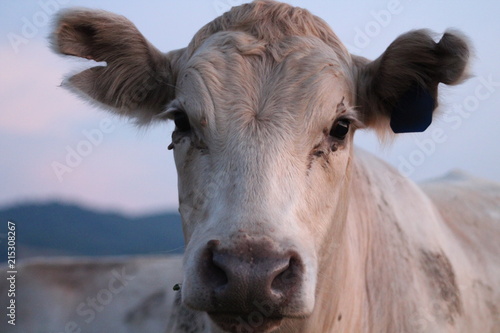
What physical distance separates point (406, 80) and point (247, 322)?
1927mm

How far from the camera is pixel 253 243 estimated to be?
2570 millimetres

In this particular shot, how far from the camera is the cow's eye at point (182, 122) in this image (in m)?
3.54

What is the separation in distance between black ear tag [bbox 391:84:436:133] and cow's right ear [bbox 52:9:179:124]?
1.47 metres

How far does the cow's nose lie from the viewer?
252cm

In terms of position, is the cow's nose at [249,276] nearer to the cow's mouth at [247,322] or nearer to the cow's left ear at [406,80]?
the cow's mouth at [247,322]

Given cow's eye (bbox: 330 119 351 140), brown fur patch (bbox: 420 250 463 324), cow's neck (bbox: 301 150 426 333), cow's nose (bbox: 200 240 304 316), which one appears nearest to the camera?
Result: cow's nose (bbox: 200 240 304 316)

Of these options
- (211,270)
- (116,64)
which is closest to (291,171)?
(211,270)

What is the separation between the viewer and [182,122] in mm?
3562

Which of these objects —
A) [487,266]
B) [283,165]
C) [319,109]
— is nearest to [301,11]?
[319,109]

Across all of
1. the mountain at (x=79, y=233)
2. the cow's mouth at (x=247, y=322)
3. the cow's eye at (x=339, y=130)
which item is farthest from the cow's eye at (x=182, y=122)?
the mountain at (x=79, y=233)

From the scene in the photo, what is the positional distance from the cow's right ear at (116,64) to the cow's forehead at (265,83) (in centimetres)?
47

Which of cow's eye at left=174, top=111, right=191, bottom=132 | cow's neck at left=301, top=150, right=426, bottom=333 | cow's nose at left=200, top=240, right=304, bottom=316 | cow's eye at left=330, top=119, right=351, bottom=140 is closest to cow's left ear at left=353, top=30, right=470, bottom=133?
cow's eye at left=330, top=119, right=351, bottom=140

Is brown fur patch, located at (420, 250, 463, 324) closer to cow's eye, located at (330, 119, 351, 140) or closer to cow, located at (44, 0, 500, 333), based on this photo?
cow, located at (44, 0, 500, 333)

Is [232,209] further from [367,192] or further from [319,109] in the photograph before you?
[367,192]
